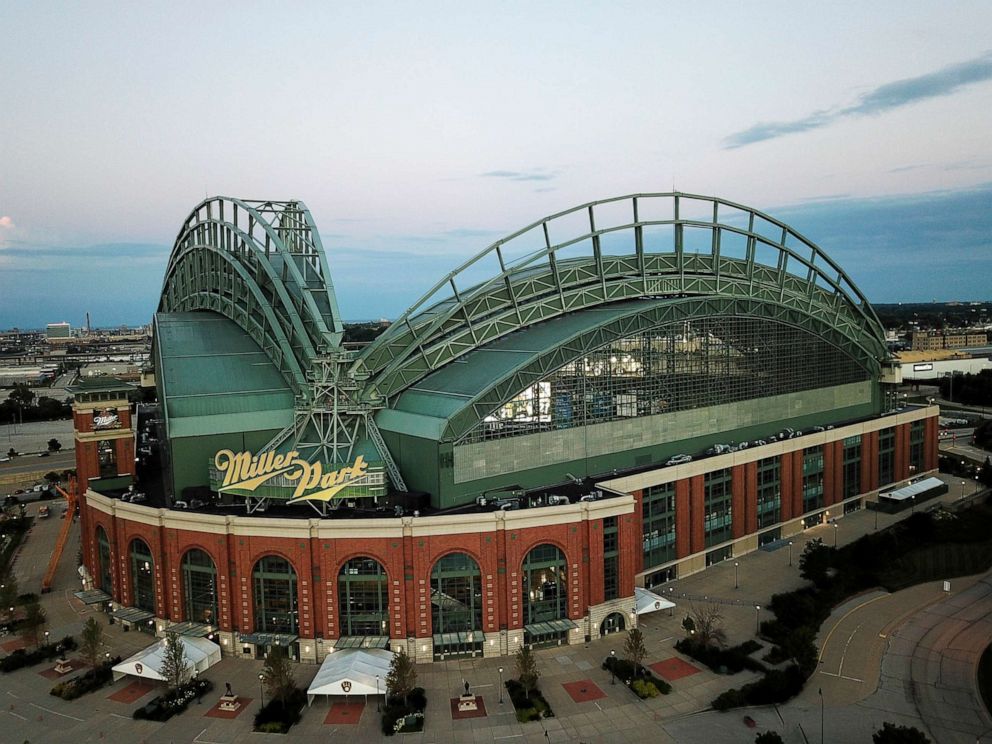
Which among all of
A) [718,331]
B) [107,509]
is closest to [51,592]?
[107,509]

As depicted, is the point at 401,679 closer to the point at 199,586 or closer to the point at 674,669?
the point at 674,669

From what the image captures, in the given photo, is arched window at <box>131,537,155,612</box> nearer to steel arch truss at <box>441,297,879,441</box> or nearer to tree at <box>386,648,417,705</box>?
tree at <box>386,648,417,705</box>

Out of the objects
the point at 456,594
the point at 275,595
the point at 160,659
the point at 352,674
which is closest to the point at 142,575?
the point at 160,659

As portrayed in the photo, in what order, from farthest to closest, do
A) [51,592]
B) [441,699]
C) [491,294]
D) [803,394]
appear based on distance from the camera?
1. [803,394]
2. [491,294]
3. [51,592]
4. [441,699]

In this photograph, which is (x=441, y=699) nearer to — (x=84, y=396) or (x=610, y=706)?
(x=610, y=706)

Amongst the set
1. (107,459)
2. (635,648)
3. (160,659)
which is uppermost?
(107,459)

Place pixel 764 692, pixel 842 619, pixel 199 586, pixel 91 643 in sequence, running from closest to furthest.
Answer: pixel 764 692 < pixel 91 643 < pixel 199 586 < pixel 842 619
